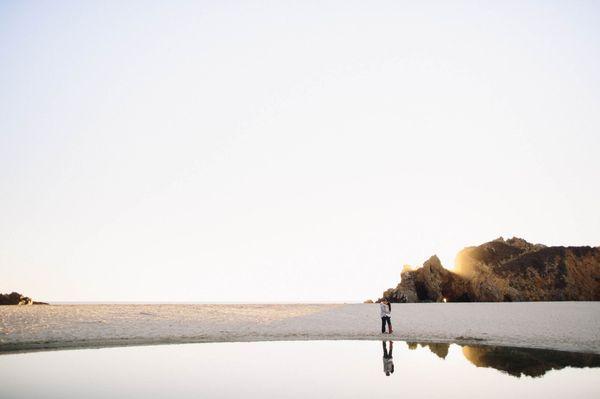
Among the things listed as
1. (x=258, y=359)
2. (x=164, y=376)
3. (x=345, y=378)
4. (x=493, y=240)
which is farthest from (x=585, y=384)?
(x=493, y=240)

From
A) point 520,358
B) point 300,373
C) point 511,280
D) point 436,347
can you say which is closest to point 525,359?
point 520,358

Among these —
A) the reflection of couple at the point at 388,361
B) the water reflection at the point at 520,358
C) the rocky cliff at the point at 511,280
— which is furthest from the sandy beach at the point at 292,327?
the rocky cliff at the point at 511,280

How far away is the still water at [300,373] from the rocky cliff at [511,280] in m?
→ 32.6

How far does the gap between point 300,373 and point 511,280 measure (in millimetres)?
47973

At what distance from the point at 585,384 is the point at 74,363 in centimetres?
1721

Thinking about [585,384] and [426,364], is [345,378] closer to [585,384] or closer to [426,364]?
[426,364]

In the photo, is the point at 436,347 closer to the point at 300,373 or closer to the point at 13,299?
the point at 300,373

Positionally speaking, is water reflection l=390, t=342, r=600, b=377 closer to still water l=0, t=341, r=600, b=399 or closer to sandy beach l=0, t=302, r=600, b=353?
still water l=0, t=341, r=600, b=399

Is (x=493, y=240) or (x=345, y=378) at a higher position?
(x=493, y=240)

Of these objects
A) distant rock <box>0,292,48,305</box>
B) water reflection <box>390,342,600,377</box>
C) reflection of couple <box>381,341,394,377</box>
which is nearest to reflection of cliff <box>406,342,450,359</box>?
water reflection <box>390,342,600,377</box>

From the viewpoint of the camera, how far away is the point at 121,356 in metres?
17.2

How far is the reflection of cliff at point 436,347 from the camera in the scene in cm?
1812

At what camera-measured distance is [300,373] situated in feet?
44.2

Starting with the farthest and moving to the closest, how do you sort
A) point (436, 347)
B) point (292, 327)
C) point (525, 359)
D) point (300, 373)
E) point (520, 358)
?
1. point (292, 327)
2. point (436, 347)
3. point (520, 358)
4. point (525, 359)
5. point (300, 373)
